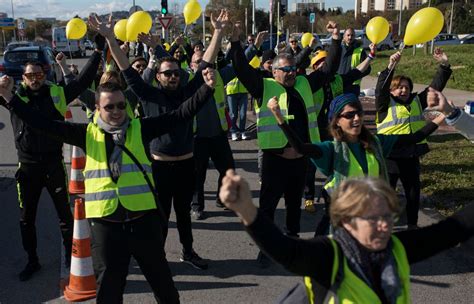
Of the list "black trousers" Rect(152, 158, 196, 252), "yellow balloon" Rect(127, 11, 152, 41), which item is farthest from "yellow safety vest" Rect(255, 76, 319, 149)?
"yellow balloon" Rect(127, 11, 152, 41)

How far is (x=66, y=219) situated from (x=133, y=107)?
162 centimetres

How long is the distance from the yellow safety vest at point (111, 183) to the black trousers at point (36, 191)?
1.45 meters

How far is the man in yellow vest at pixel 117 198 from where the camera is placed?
11.0ft

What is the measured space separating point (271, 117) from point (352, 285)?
2.84 m

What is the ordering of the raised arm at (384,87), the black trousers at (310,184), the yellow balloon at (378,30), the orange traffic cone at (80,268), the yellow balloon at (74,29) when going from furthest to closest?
the yellow balloon at (74,29) → the yellow balloon at (378,30) → the black trousers at (310,184) → the raised arm at (384,87) → the orange traffic cone at (80,268)

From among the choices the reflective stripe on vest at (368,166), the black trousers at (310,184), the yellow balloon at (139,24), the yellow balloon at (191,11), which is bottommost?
the black trousers at (310,184)

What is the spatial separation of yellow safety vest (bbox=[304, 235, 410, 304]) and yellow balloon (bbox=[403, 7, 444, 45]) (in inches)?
Result: 151

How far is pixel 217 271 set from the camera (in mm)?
4961

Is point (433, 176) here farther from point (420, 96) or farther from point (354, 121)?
point (354, 121)

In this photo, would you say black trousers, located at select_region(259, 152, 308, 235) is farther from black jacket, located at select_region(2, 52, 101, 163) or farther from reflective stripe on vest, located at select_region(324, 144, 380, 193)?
black jacket, located at select_region(2, 52, 101, 163)

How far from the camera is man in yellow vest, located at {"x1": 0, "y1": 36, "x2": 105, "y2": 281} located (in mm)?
4645

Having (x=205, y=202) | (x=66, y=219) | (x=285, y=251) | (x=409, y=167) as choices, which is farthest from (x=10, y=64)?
(x=285, y=251)

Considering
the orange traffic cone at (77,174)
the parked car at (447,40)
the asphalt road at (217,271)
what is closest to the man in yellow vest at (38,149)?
the asphalt road at (217,271)

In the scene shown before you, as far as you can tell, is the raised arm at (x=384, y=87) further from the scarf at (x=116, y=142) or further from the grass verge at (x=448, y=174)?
the scarf at (x=116, y=142)
